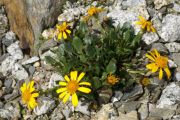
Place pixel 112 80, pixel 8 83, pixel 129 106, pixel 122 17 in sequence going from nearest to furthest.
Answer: pixel 112 80, pixel 129 106, pixel 8 83, pixel 122 17

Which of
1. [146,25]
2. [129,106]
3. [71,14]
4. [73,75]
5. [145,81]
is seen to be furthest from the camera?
[71,14]

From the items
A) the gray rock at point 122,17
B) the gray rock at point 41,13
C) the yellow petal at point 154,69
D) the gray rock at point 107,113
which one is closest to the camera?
the yellow petal at point 154,69

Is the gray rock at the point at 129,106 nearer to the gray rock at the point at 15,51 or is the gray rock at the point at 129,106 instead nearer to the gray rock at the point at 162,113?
the gray rock at the point at 162,113

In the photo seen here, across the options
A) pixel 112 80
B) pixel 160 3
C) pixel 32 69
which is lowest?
pixel 32 69

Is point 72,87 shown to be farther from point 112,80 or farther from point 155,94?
point 155,94

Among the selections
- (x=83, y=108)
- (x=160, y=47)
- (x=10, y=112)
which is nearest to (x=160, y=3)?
(x=160, y=47)

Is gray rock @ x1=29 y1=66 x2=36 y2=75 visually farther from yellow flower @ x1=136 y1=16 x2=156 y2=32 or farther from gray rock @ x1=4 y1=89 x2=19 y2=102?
yellow flower @ x1=136 y1=16 x2=156 y2=32

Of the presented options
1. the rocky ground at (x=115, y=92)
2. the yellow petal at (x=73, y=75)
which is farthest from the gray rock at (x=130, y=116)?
the yellow petal at (x=73, y=75)
